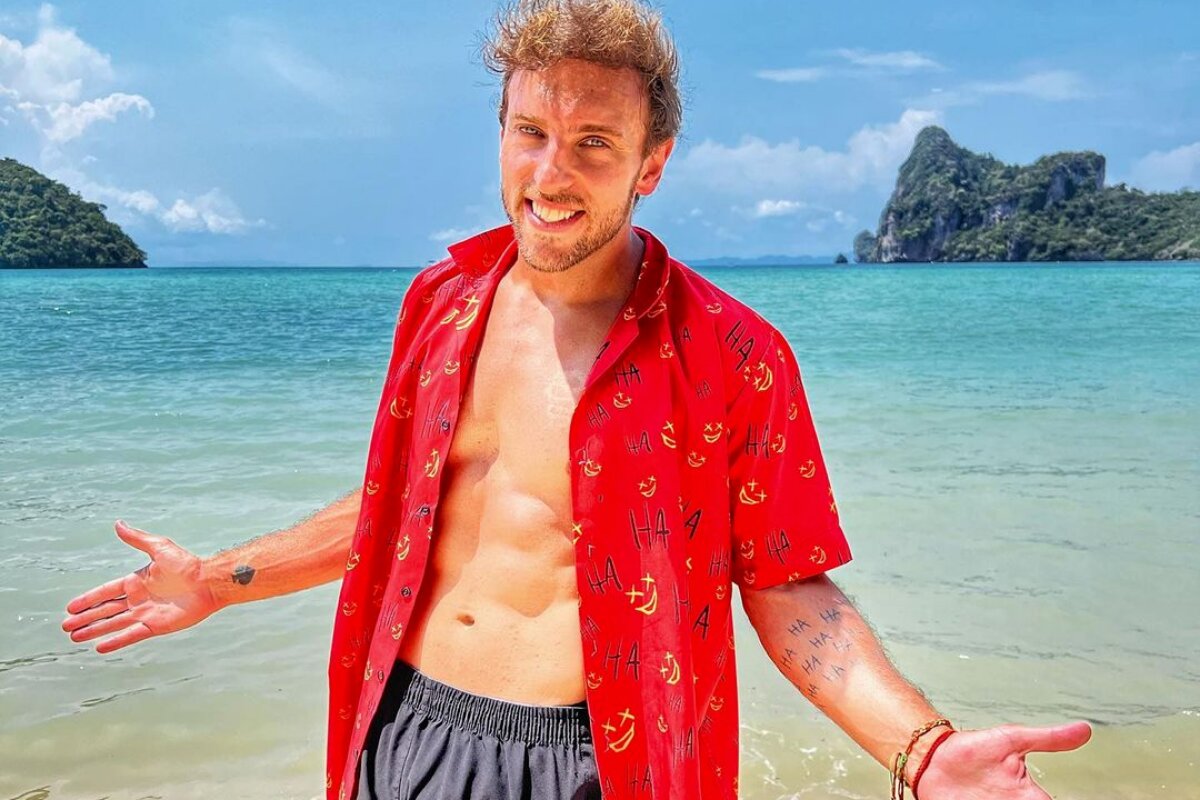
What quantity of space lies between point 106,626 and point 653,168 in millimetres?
1336

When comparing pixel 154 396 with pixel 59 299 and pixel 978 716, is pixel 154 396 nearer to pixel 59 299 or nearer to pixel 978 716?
pixel 978 716

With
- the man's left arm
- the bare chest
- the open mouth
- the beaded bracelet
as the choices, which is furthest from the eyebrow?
the beaded bracelet

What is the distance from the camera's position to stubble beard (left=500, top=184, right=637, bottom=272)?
1.70 meters

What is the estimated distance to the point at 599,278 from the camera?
1786 mm

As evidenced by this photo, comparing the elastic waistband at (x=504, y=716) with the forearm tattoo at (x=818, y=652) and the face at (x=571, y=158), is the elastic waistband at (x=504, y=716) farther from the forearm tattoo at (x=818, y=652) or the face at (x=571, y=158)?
the face at (x=571, y=158)

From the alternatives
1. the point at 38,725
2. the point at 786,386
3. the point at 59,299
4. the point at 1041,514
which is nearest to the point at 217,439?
the point at 38,725

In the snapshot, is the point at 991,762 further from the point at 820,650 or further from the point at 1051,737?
the point at 820,650

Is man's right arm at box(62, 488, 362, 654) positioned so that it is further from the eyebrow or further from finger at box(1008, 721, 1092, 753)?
finger at box(1008, 721, 1092, 753)

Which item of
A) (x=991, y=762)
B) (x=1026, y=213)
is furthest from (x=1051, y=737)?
(x=1026, y=213)

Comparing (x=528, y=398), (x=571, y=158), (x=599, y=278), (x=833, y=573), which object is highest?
(x=571, y=158)

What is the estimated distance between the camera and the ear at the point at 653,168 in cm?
177

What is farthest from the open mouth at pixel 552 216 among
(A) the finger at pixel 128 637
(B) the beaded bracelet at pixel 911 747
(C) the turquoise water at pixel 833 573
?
(C) the turquoise water at pixel 833 573

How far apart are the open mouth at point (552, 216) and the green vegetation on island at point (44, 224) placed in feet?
261

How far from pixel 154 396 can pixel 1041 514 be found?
8624mm
